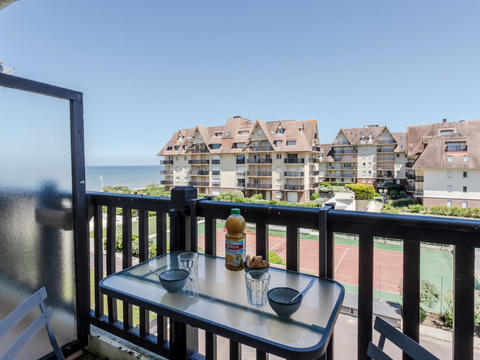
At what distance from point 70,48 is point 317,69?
1561 cm

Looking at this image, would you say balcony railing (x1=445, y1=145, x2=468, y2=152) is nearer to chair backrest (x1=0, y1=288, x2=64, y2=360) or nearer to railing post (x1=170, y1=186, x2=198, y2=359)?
railing post (x1=170, y1=186, x2=198, y2=359)

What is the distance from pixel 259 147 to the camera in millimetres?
19734

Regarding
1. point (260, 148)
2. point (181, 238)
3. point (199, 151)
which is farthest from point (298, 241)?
point (199, 151)

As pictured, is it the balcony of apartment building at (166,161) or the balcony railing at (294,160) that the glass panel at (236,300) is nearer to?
the balcony railing at (294,160)

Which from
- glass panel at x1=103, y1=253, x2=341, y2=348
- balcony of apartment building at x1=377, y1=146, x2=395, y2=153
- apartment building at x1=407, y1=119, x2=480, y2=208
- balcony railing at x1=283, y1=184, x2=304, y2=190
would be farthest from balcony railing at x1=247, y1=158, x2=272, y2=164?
glass panel at x1=103, y1=253, x2=341, y2=348

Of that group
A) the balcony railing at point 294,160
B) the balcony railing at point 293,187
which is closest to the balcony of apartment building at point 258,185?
the balcony railing at point 293,187

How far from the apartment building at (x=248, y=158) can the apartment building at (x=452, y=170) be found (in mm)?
Answer: 7136

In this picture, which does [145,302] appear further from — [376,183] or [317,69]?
[376,183]

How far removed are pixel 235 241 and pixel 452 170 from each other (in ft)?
51.4

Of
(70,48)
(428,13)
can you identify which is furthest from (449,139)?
(70,48)

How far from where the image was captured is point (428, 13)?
12492 mm

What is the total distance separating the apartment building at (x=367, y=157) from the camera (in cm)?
2322

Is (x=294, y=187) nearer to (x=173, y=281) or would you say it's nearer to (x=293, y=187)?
(x=293, y=187)

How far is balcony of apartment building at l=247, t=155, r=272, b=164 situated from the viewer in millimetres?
19656
